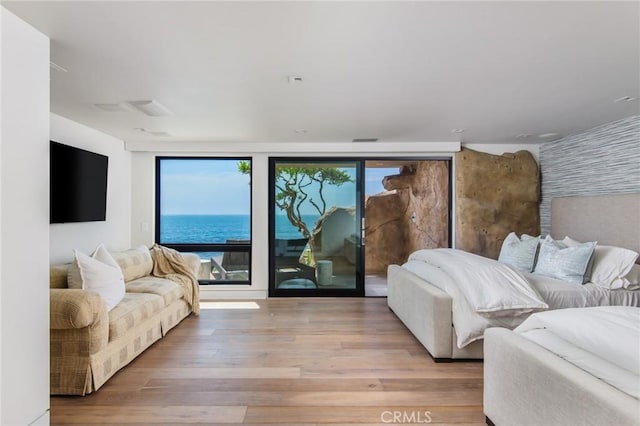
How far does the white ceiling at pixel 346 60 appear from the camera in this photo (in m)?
1.56

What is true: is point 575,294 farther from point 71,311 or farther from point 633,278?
point 71,311

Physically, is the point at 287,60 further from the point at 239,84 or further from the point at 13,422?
the point at 13,422

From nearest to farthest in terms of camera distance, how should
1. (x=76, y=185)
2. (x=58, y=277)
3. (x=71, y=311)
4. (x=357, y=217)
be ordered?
1. (x=71, y=311)
2. (x=58, y=277)
3. (x=76, y=185)
4. (x=357, y=217)

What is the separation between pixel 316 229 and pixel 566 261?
9.91 feet

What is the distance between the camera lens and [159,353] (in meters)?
2.91

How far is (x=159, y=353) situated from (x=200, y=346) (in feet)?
1.13

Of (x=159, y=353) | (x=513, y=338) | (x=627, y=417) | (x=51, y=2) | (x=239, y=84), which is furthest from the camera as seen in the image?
(x=159, y=353)

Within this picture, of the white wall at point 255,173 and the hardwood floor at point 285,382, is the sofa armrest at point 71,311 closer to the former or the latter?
the hardwood floor at point 285,382

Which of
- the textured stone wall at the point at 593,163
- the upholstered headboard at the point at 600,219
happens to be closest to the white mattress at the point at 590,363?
the upholstered headboard at the point at 600,219

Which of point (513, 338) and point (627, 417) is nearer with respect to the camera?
point (627, 417)

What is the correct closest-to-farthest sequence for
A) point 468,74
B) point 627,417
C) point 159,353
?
1. point 627,417
2. point 468,74
3. point 159,353

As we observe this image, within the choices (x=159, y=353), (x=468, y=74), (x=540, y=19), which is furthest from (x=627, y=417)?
(x=159, y=353)

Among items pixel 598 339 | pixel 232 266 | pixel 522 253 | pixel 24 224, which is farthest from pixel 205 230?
pixel 598 339

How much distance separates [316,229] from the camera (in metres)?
4.90
